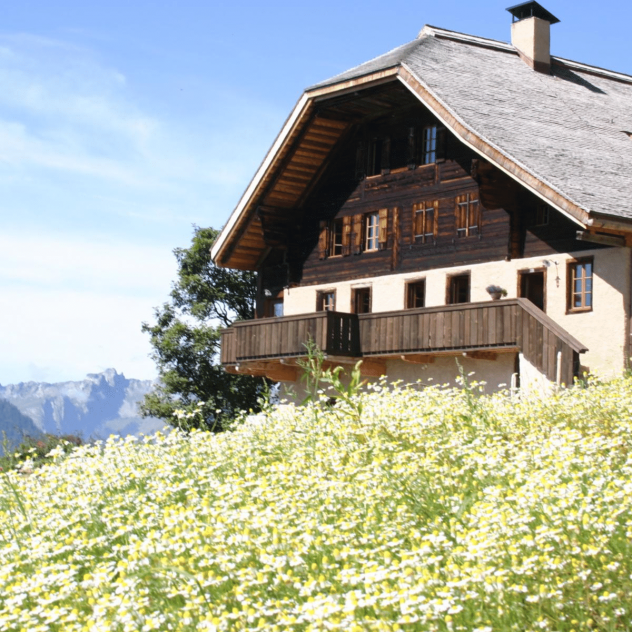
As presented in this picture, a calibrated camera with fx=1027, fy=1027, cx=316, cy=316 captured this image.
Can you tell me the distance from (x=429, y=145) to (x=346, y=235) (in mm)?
3492

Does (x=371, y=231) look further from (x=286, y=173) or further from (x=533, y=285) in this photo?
(x=533, y=285)

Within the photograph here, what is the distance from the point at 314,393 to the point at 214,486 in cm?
259

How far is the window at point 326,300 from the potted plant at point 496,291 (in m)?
6.02

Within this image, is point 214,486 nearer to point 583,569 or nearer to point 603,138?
point 583,569

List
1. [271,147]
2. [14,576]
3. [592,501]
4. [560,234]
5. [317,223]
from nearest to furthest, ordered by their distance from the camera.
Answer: [592,501], [14,576], [560,234], [271,147], [317,223]

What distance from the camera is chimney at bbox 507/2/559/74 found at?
2992 cm

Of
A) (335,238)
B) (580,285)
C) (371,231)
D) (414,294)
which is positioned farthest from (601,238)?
(335,238)

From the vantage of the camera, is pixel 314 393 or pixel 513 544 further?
pixel 314 393

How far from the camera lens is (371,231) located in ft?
91.3

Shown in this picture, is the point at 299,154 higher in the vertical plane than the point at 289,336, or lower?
higher

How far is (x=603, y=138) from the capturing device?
25.1m

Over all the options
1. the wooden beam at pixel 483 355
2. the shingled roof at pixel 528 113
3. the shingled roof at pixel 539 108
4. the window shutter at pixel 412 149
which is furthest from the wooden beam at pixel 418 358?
the shingled roof at pixel 539 108

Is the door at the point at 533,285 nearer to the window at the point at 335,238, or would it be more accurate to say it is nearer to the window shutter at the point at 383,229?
the window shutter at the point at 383,229

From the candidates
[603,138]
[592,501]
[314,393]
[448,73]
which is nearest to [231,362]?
[448,73]
